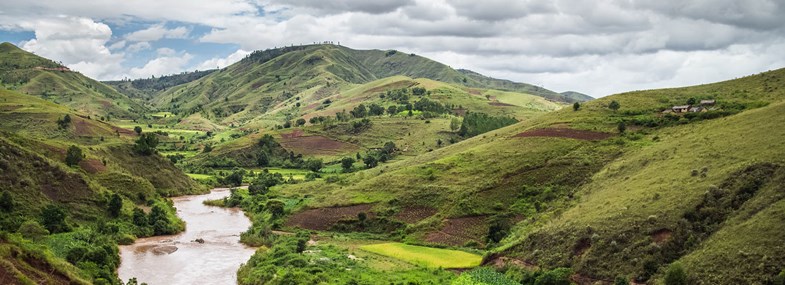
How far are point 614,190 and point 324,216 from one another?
157 feet

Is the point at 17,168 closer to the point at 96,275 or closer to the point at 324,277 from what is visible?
the point at 96,275

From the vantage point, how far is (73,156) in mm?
108875

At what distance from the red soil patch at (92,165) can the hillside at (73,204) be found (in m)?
0.21

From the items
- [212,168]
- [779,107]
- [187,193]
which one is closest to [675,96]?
[779,107]

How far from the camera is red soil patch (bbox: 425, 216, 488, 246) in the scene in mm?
86562

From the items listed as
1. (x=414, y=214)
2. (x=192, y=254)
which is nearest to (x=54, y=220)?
(x=192, y=254)

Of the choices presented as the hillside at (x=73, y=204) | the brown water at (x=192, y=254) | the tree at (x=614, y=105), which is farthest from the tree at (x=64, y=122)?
the tree at (x=614, y=105)

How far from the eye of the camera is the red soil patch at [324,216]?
101 meters

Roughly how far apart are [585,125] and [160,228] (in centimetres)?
7712

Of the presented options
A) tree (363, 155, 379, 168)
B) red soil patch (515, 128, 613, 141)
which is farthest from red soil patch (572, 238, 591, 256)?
tree (363, 155, 379, 168)

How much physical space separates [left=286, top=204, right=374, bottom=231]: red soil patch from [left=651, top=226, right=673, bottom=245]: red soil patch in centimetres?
4858

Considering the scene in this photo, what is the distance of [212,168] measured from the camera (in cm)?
18850

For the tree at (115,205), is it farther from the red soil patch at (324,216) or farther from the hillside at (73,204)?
the red soil patch at (324,216)

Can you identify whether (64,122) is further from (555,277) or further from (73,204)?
(555,277)
